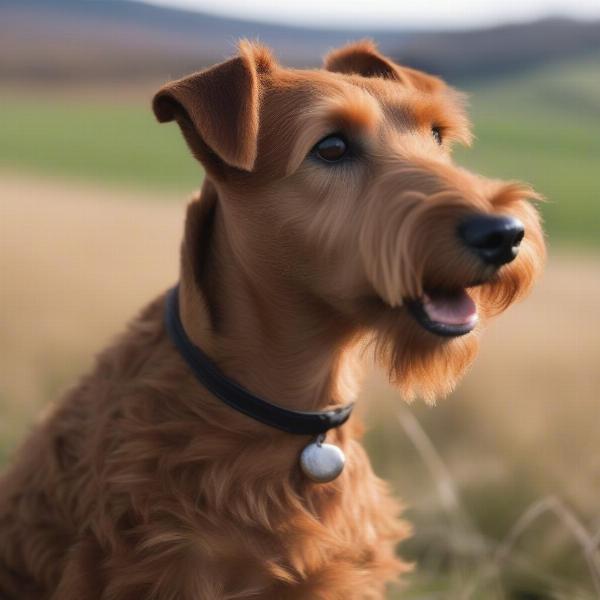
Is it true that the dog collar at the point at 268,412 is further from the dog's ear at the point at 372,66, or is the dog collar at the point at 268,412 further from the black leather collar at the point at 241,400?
the dog's ear at the point at 372,66

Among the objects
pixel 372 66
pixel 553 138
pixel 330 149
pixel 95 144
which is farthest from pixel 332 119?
pixel 95 144

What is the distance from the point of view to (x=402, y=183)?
8.52 feet

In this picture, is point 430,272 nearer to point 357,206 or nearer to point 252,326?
point 357,206

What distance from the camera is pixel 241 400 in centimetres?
276

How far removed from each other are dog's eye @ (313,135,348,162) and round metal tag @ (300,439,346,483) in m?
0.91

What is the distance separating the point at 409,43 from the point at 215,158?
22.5 feet

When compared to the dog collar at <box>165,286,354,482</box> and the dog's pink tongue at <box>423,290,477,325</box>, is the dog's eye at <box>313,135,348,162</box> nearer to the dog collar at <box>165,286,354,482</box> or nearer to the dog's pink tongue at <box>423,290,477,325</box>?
the dog's pink tongue at <box>423,290,477,325</box>

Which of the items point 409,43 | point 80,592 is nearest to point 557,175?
point 409,43

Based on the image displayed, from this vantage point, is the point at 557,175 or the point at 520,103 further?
the point at 520,103

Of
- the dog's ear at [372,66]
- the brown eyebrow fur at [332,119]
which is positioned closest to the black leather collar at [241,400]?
the brown eyebrow fur at [332,119]

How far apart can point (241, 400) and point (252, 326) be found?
0.24 metres

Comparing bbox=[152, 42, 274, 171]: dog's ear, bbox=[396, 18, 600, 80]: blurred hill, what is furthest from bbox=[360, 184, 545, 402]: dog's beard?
bbox=[396, 18, 600, 80]: blurred hill

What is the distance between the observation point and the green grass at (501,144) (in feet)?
29.3

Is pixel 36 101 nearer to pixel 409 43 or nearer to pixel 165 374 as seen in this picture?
pixel 409 43
